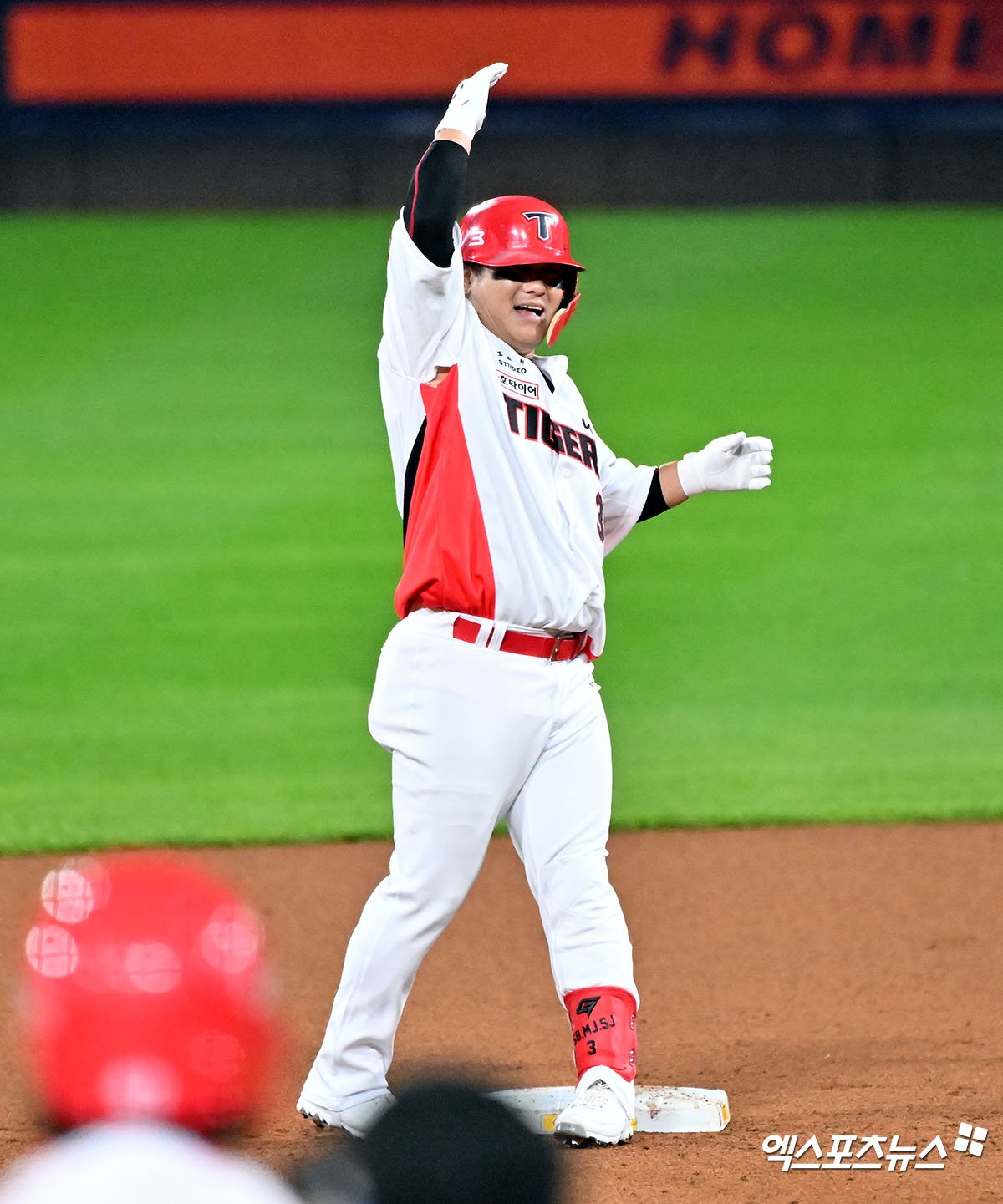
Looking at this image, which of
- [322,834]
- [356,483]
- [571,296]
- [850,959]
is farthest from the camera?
[356,483]


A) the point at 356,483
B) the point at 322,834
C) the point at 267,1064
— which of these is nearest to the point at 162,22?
the point at 356,483

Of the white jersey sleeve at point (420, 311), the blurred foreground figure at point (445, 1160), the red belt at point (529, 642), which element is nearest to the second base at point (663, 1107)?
the red belt at point (529, 642)

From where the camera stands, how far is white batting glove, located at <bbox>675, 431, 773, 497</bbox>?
4.35m

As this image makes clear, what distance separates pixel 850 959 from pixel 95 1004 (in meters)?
4.14

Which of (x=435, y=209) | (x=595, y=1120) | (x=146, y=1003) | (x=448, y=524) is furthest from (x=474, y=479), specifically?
(x=146, y=1003)

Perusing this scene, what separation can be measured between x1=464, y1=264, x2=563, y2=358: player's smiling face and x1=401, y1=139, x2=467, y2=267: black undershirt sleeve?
35 cm

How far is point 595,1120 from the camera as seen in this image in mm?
3701

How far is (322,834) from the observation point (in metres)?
6.60

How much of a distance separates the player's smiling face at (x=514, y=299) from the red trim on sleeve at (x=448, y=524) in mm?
256

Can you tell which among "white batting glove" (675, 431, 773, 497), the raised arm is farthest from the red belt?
the raised arm

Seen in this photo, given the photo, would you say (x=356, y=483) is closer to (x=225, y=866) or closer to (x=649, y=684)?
(x=649, y=684)

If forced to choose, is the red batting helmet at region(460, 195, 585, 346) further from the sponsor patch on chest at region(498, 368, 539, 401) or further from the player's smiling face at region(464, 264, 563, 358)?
the sponsor patch on chest at region(498, 368, 539, 401)

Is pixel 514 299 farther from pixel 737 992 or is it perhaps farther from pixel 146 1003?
pixel 146 1003

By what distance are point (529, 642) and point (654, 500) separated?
2.27ft
